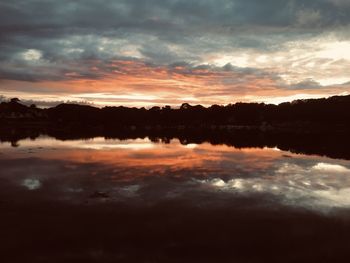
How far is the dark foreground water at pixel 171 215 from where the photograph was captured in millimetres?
16016

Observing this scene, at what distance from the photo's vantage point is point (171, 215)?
2136cm

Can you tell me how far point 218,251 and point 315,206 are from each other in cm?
1097

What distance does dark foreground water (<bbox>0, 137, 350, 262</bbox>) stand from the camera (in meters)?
16.0

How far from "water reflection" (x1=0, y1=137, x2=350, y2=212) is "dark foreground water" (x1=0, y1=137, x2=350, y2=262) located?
0.30 feet

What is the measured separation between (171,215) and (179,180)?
36.3ft

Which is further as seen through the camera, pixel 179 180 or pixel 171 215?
pixel 179 180

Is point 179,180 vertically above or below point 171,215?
above

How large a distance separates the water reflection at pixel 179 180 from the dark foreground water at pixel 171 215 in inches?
3.6

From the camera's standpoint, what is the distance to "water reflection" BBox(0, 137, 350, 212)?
25578 mm

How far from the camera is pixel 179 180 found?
106 ft

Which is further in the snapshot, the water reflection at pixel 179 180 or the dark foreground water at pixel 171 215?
the water reflection at pixel 179 180

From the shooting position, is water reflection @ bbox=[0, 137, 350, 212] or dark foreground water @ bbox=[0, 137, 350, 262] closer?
dark foreground water @ bbox=[0, 137, 350, 262]

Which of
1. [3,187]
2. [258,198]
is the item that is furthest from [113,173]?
Answer: [258,198]

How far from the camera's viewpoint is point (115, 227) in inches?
752
